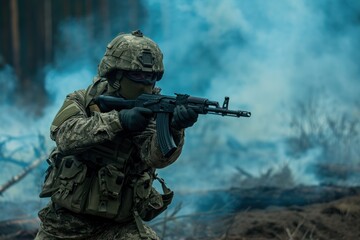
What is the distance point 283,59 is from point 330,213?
504 centimetres

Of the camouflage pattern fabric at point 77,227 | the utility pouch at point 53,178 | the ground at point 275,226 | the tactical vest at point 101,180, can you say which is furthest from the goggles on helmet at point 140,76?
the ground at point 275,226

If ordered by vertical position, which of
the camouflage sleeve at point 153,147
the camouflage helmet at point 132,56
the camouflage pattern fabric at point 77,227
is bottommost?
the camouflage pattern fabric at point 77,227

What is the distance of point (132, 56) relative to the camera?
18.1ft

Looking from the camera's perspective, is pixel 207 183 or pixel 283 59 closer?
pixel 207 183

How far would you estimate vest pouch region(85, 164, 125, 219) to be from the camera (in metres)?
5.56

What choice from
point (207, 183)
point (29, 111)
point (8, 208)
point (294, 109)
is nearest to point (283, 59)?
point (294, 109)

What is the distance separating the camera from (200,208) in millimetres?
9914

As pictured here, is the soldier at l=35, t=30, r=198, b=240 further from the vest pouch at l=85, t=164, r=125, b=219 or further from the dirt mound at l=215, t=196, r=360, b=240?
the dirt mound at l=215, t=196, r=360, b=240

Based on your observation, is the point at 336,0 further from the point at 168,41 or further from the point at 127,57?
the point at 127,57

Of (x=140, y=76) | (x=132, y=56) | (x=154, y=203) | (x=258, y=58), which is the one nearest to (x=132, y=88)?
(x=140, y=76)

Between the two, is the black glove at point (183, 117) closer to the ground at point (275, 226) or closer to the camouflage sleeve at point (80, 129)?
the camouflage sleeve at point (80, 129)

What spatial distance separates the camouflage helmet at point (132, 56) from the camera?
18.1 feet

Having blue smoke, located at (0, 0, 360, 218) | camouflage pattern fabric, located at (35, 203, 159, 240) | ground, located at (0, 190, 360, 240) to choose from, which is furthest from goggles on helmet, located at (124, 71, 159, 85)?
blue smoke, located at (0, 0, 360, 218)

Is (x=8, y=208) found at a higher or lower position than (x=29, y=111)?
lower
